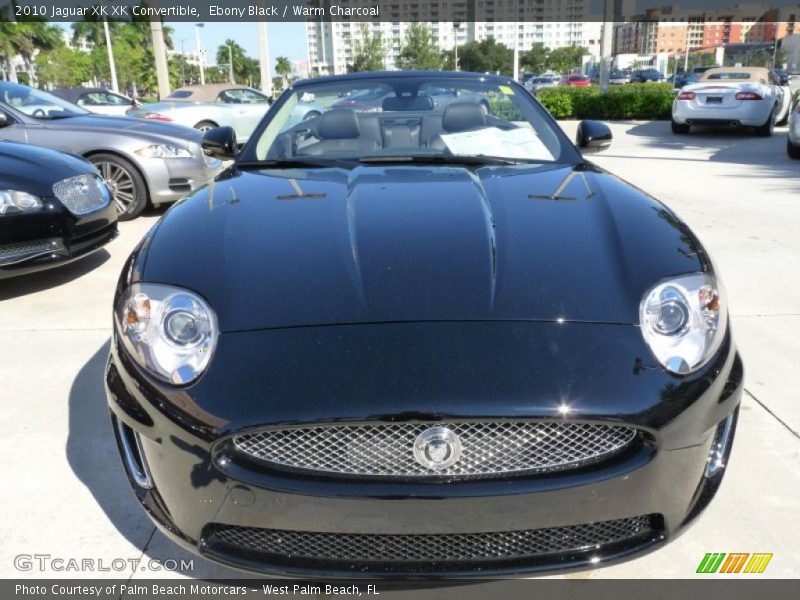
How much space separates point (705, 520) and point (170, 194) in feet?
18.7

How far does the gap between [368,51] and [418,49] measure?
4.16m

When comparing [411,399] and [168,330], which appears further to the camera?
[168,330]

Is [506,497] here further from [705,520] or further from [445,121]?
[445,121]

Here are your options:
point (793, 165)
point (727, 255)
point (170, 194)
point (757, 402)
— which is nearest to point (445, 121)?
point (757, 402)

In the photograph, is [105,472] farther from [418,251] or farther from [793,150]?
[793,150]

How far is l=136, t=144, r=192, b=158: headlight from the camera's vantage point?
648 centimetres

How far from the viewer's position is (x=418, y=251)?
196cm

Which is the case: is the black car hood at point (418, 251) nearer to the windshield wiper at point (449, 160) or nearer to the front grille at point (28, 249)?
the windshield wiper at point (449, 160)

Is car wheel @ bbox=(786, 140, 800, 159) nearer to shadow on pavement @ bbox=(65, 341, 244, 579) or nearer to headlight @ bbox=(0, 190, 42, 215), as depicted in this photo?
headlight @ bbox=(0, 190, 42, 215)

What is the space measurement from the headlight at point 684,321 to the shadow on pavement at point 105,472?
1.30 meters

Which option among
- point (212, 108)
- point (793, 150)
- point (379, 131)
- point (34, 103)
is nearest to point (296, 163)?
point (379, 131)

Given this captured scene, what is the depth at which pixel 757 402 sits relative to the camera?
293 cm

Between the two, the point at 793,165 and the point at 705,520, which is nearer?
the point at 705,520

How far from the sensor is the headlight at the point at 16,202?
4.17 metres
